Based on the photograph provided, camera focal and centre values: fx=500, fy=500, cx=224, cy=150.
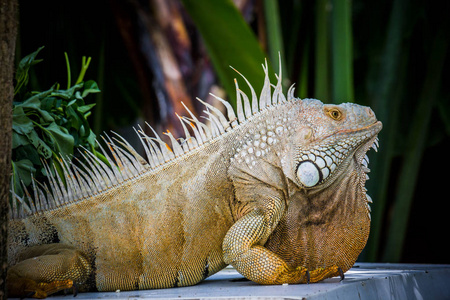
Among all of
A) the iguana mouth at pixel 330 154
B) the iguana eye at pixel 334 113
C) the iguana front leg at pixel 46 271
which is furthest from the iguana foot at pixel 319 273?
the iguana front leg at pixel 46 271

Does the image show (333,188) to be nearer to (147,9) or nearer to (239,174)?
(239,174)

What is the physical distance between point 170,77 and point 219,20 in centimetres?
127

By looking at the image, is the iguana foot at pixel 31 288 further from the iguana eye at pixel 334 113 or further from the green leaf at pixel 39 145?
the iguana eye at pixel 334 113

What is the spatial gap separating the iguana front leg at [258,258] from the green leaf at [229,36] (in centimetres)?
121

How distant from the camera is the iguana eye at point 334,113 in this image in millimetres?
2646

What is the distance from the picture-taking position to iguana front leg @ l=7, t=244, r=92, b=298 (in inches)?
89.3

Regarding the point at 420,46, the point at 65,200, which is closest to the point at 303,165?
the point at 65,200

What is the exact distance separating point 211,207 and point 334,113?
0.82 m

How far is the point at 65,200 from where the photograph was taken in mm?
2643

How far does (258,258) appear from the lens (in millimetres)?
2346

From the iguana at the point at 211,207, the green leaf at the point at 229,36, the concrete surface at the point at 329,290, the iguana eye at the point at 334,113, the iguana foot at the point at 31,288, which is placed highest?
the green leaf at the point at 229,36

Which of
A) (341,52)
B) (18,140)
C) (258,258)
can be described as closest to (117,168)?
(18,140)

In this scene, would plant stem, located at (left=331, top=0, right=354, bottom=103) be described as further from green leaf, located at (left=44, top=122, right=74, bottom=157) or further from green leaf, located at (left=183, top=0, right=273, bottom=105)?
green leaf, located at (left=44, top=122, right=74, bottom=157)

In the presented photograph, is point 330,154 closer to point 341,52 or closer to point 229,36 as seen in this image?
point 229,36
